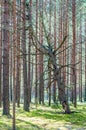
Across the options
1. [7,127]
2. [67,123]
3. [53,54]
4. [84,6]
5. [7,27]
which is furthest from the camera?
[84,6]

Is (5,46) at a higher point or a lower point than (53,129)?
higher

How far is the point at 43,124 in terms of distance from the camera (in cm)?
1214

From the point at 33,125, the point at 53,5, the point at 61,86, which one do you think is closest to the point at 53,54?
the point at 61,86

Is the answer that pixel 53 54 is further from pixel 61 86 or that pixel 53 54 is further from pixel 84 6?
pixel 84 6

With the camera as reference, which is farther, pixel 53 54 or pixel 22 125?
pixel 53 54

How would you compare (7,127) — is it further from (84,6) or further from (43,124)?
(84,6)

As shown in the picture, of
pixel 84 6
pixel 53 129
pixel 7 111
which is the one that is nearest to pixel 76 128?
pixel 53 129

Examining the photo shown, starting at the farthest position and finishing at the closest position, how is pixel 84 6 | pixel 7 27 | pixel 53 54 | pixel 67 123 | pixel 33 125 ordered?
pixel 84 6, pixel 53 54, pixel 7 27, pixel 67 123, pixel 33 125

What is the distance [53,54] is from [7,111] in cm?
375

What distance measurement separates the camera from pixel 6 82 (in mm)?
14430

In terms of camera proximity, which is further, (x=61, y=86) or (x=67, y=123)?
(x=61, y=86)

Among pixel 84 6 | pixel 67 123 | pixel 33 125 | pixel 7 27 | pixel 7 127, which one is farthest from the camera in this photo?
pixel 84 6

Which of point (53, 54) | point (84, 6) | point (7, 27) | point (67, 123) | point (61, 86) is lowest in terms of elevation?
point (67, 123)

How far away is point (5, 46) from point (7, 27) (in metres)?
0.88
